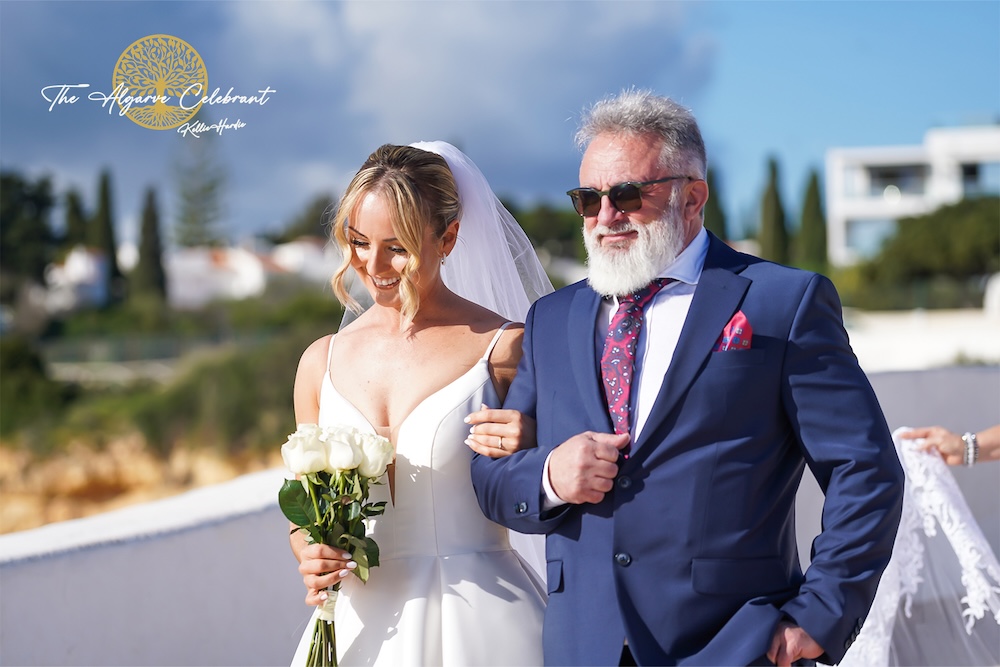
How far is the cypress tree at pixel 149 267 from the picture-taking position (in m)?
40.7

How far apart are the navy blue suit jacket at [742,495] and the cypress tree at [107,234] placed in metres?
41.6

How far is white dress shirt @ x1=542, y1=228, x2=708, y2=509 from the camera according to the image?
224 centimetres

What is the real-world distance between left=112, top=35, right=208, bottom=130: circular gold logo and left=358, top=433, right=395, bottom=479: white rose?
1.84 meters

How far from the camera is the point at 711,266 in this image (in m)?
2.32

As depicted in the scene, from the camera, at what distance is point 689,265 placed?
7.61 feet

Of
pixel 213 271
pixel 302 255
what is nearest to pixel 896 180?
pixel 302 255

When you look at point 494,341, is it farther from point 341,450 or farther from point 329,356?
point 341,450

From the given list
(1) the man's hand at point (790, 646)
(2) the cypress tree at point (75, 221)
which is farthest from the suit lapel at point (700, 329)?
(2) the cypress tree at point (75, 221)

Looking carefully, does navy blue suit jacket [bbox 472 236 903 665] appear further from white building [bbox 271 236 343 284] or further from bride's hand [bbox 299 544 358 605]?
white building [bbox 271 236 343 284]

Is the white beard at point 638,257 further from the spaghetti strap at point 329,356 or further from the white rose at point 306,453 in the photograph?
the spaghetti strap at point 329,356

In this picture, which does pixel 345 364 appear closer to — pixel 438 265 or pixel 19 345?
pixel 438 265

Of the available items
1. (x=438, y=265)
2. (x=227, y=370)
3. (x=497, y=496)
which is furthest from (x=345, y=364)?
(x=227, y=370)

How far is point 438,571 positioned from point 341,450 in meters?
0.52

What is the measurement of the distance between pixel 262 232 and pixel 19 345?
25.3 meters
